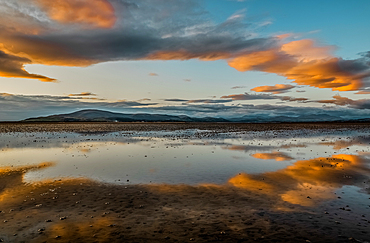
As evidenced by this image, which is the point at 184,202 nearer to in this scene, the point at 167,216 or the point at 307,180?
the point at 167,216

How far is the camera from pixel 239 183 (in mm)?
15375

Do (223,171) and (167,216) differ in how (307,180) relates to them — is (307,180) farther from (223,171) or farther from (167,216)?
(167,216)

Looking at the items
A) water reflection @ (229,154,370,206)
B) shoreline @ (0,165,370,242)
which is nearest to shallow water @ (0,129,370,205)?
water reflection @ (229,154,370,206)

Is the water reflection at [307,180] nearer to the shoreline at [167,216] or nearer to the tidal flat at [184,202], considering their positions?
the tidal flat at [184,202]

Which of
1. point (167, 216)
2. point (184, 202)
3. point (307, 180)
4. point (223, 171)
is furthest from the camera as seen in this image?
point (223, 171)

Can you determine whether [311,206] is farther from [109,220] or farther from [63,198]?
[63,198]

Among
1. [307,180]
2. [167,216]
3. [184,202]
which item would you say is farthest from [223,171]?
[167,216]

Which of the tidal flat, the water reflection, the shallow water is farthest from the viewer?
the shallow water

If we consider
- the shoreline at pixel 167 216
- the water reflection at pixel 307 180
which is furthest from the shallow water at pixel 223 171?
the shoreline at pixel 167 216

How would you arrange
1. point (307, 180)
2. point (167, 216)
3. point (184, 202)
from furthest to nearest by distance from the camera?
point (307, 180)
point (184, 202)
point (167, 216)

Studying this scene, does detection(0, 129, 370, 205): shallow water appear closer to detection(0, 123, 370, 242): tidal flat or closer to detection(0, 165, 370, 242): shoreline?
detection(0, 123, 370, 242): tidal flat

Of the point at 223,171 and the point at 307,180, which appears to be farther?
the point at 223,171

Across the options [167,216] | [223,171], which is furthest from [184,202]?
[223,171]

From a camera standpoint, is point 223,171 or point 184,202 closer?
point 184,202
